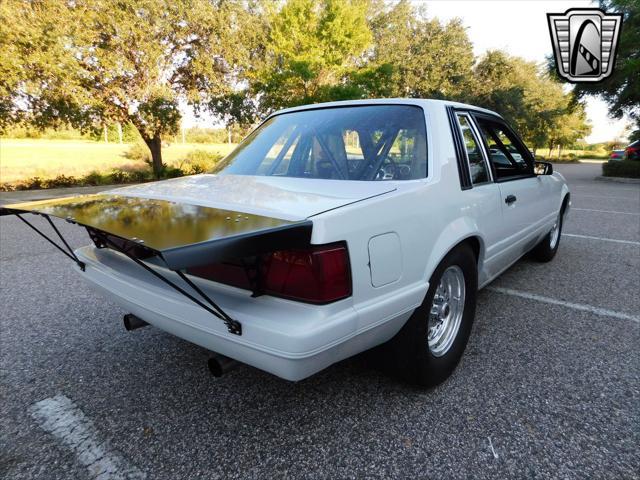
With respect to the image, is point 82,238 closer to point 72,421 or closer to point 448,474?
point 72,421

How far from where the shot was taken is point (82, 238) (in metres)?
5.99

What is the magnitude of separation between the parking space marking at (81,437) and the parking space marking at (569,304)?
3296 mm

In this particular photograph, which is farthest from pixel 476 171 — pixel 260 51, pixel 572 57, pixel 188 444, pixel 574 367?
pixel 260 51

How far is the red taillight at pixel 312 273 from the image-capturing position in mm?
1493

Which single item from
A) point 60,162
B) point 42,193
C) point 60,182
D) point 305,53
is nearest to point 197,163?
point 60,182

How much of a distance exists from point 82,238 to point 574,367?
6.29 m

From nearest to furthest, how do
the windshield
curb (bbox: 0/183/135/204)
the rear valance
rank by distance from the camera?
the rear valance, the windshield, curb (bbox: 0/183/135/204)

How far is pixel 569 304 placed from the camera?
3.45m

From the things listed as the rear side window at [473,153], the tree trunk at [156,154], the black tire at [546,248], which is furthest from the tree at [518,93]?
the rear side window at [473,153]

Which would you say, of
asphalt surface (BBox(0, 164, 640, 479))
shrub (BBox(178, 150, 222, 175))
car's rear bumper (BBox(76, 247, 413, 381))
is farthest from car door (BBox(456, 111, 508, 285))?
shrub (BBox(178, 150, 222, 175))

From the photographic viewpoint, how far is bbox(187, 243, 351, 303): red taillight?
1.49 metres

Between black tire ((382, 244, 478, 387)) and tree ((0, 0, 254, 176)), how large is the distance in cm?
1300

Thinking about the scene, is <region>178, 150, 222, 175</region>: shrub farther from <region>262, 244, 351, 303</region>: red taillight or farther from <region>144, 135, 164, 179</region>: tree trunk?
<region>262, 244, 351, 303</region>: red taillight

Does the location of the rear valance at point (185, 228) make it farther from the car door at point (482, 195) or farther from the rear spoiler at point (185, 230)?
the car door at point (482, 195)
